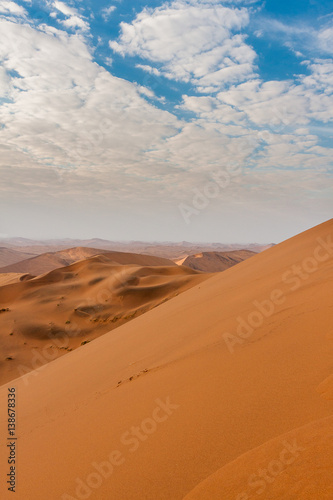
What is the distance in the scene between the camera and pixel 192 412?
2.16 meters

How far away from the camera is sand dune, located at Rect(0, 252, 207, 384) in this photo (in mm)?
10405

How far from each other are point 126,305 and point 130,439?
12.0 meters

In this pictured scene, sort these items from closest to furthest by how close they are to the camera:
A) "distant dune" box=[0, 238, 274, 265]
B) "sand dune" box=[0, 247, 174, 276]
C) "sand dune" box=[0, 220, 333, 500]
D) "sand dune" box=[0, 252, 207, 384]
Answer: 1. "sand dune" box=[0, 220, 333, 500]
2. "sand dune" box=[0, 252, 207, 384]
3. "sand dune" box=[0, 247, 174, 276]
4. "distant dune" box=[0, 238, 274, 265]

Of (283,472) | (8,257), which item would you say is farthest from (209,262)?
(283,472)

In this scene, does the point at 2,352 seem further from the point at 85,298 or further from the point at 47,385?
the point at 47,385

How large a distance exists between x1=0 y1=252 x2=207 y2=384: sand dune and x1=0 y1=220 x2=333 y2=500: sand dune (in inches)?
253

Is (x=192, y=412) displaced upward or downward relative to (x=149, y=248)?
downward

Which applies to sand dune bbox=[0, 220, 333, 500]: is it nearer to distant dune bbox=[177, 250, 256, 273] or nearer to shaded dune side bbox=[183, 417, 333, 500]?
shaded dune side bbox=[183, 417, 333, 500]

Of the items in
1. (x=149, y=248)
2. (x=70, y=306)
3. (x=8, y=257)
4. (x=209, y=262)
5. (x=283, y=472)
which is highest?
(x=8, y=257)

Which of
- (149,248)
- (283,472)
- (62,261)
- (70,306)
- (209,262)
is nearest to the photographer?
(283,472)

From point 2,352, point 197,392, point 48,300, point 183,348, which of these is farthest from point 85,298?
point 197,392

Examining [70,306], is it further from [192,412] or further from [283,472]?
[283,472]

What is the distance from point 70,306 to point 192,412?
12.5 meters

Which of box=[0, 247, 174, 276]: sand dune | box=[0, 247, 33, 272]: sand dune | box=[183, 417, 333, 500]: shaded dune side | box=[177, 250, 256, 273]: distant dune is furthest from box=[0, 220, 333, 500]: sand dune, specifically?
box=[0, 247, 33, 272]: sand dune
